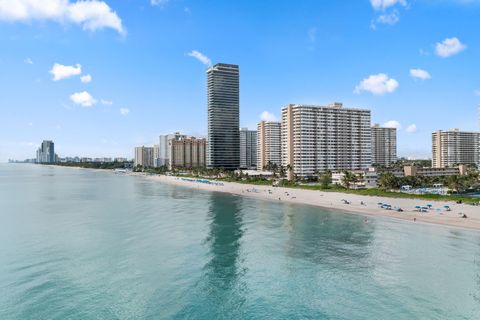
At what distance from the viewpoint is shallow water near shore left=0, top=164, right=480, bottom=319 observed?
100ft

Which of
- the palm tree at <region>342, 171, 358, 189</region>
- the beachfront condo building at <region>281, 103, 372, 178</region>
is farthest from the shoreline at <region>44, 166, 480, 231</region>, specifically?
the beachfront condo building at <region>281, 103, 372, 178</region>

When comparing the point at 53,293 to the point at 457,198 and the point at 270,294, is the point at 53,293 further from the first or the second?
the point at 457,198

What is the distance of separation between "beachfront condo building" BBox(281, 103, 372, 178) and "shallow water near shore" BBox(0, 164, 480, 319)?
293 feet

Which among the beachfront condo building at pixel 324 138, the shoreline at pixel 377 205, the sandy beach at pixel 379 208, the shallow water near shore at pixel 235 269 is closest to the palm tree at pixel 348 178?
the shoreline at pixel 377 205

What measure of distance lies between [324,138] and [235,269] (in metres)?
128

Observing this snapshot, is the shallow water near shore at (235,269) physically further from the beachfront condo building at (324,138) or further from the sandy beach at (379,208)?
the beachfront condo building at (324,138)

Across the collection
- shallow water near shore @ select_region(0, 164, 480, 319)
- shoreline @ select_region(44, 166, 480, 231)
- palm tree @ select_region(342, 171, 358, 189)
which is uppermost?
palm tree @ select_region(342, 171, 358, 189)

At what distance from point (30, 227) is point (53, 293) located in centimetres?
3447

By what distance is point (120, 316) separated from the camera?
2883 cm

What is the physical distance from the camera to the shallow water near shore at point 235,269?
30531mm

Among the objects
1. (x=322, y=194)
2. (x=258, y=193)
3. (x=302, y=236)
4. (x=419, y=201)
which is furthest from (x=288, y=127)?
(x=302, y=236)

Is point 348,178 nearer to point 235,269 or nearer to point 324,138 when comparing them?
point 324,138

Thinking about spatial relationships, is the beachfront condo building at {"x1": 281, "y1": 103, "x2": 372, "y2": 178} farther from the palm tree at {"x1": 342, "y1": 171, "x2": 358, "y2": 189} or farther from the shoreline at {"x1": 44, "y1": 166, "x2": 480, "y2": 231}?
the palm tree at {"x1": 342, "y1": 171, "x2": 358, "y2": 189}

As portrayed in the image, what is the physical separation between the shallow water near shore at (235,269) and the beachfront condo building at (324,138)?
89320mm
